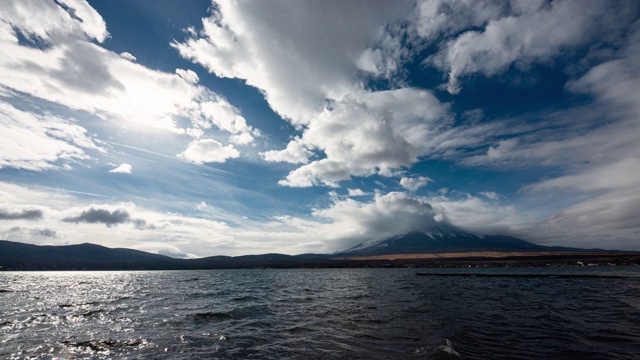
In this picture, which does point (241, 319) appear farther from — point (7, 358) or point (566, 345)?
point (566, 345)

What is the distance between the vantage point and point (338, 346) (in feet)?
63.8

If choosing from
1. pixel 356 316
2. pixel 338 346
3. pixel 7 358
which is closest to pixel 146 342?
pixel 7 358

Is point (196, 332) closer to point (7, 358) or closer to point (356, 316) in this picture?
point (7, 358)

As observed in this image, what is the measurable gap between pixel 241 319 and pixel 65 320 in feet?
59.1

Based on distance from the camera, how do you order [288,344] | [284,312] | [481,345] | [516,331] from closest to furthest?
[481,345], [288,344], [516,331], [284,312]

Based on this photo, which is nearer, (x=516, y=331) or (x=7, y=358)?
(x=7, y=358)

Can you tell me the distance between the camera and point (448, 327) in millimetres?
24312

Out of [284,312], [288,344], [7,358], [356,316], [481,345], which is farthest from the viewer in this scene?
[284,312]

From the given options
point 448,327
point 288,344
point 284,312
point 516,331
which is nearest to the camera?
point 288,344

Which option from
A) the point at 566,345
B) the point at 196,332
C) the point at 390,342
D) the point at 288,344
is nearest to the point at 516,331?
the point at 566,345

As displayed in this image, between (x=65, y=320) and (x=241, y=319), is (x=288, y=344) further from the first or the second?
(x=65, y=320)

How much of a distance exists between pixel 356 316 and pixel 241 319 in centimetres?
1198

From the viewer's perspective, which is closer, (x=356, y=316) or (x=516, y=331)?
(x=516, y=331)

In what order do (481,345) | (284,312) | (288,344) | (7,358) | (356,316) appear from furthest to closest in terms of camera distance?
1. (284,312)
2. (356,316)
3. (288,344)
4. (481,345)
5. (7,358)
